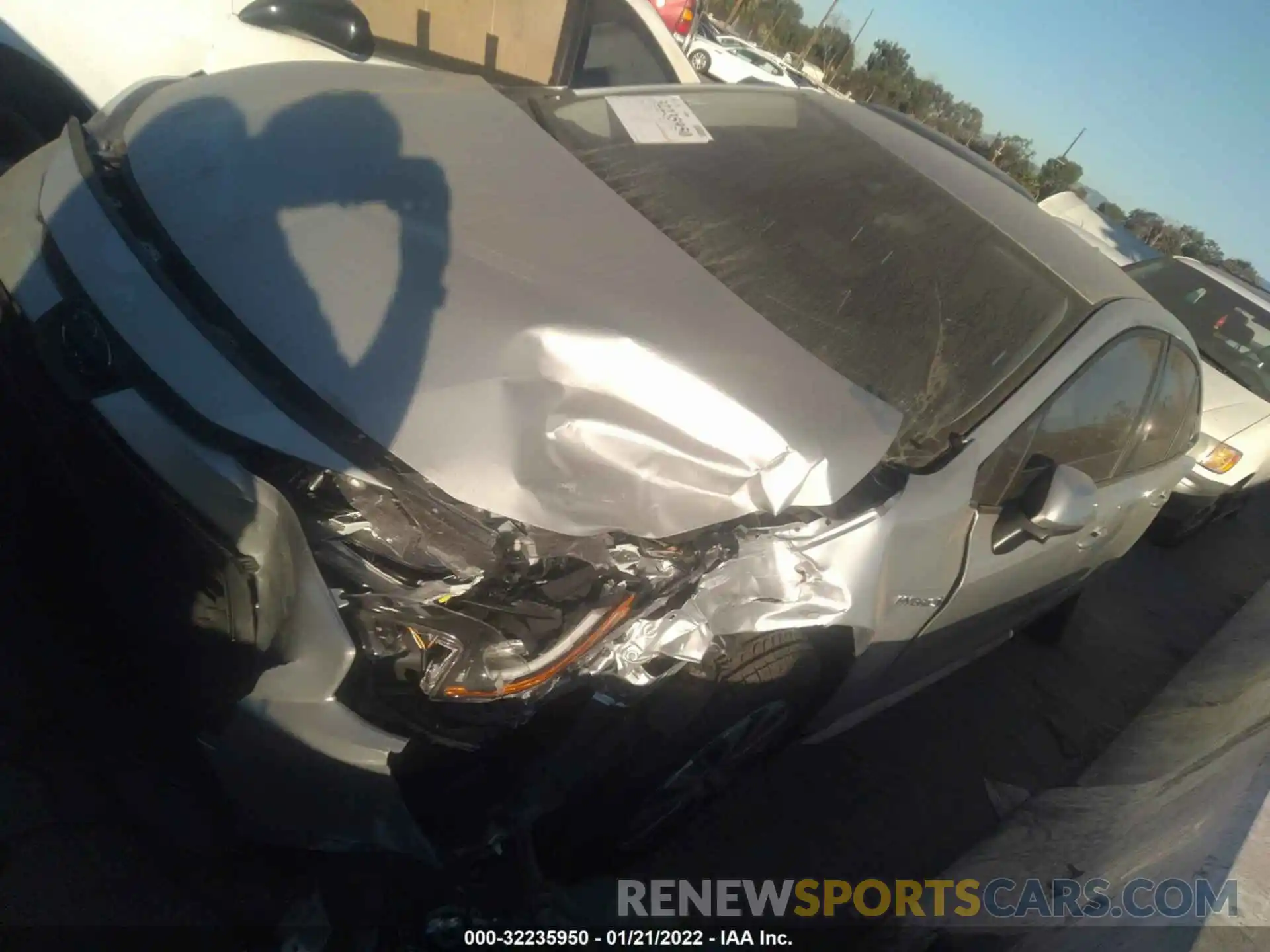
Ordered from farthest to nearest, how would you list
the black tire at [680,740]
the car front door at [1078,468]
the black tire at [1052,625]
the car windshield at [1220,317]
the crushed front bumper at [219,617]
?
the car windshield at [1220,317]
the black tire at [1052,625]
the car front door at [1078,468]
the black tire at [680,740]
the crushed front bumper at [219,617]

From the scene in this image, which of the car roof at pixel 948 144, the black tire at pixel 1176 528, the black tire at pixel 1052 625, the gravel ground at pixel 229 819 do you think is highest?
the car roof at pixel 948 144

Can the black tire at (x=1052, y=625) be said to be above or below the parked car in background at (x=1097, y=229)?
below

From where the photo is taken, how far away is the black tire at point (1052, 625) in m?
4.06

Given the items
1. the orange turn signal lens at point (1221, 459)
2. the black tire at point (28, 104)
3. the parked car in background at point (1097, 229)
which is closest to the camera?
the black tire at point (28, 104)

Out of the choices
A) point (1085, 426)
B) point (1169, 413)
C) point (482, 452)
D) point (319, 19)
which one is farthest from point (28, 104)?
point (1169, 413)

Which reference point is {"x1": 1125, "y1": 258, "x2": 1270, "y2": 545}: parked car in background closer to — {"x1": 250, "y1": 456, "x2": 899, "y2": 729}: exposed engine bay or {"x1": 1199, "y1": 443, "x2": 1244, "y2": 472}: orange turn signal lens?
{"x1": 1199, "y1": 443, "x2": 1244, "y2": 472}: orange turn signal lens

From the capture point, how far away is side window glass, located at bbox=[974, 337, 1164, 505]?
7.68ft

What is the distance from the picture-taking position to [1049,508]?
7.52ft

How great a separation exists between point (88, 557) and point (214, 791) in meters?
0.58

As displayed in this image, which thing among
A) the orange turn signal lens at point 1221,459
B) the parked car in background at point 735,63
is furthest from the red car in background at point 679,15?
the parked car in background at point 735,63

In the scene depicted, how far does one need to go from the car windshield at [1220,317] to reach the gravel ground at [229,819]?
3.33m

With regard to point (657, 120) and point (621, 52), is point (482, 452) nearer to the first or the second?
point (657, 120)

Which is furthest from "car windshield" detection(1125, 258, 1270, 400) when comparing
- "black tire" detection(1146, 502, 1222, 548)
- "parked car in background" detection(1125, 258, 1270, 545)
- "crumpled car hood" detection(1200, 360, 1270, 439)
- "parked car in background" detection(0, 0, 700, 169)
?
"parked car in background" detection(0, 0, 700, 169)

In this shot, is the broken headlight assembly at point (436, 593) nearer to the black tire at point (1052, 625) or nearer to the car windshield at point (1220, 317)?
the black tire at point (1052, 625)
